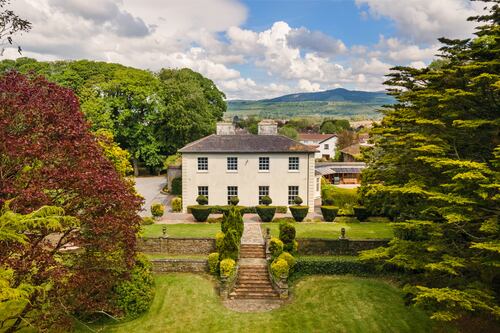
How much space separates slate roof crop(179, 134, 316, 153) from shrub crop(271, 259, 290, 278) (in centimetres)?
1599

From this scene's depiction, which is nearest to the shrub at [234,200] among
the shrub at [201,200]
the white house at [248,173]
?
the white house at [248,173]

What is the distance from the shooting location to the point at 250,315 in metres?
19.8

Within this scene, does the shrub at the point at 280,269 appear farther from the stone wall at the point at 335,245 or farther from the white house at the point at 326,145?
the white house at the point at 326,145

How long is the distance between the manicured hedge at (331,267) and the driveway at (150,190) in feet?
57.3

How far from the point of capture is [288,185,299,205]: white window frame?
124ft

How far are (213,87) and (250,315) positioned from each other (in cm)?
6007

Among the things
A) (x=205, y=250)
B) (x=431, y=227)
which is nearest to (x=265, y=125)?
(x=205, y=250)

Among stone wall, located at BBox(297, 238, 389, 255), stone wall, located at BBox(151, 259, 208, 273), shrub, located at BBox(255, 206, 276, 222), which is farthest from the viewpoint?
shrub, located at BBox(255, 206, 276, 222)

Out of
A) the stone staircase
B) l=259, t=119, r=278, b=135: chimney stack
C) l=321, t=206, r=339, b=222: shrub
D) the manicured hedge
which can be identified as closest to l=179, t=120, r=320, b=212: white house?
l=259, t=119, r=278, b=135: chimney stack

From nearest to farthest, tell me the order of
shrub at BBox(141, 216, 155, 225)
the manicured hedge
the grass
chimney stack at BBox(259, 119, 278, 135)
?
the manicured hedge
the grass
shrub at BBox(141, 216, 155, 225)
chimney stack at BBox(259, 119, 278, 135)

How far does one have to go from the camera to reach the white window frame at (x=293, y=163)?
37.2 metres

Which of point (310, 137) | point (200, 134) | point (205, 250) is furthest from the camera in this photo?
point (310, 137)

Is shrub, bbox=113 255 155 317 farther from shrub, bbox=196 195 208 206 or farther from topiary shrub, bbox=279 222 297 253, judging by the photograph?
shrub, bbox=196 195 208 206

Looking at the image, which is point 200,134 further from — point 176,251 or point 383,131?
point 383,131
